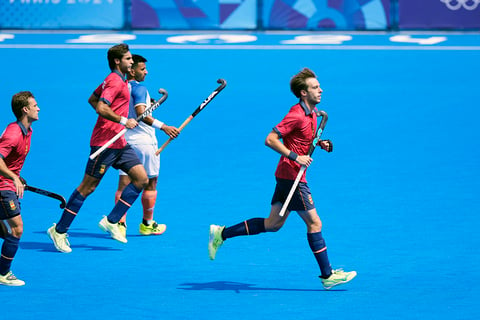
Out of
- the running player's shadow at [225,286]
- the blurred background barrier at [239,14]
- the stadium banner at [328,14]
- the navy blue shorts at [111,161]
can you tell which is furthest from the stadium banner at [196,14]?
the running player's shadow at [225,286]

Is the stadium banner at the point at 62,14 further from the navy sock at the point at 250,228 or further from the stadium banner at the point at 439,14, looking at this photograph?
the navy sock at the point at 250,228

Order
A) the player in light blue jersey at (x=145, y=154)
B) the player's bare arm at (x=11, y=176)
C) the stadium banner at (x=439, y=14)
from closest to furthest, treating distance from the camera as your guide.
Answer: the player's bare arm at (x=11, y=176)
the player in light blue jersey at (x=145, y=154)
the stadium banner at (x=439, y=14)

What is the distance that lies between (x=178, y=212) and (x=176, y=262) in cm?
223

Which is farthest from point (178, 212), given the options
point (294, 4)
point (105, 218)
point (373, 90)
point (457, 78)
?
point (294, 4)

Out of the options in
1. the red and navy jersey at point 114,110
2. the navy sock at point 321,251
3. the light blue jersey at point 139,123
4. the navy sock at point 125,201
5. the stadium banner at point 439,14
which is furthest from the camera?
the stadium banner at point 439,14

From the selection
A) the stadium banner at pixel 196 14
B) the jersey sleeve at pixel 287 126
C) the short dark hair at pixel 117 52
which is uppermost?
the stadium banner at pixel 196 14

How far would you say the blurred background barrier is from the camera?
22000 mm

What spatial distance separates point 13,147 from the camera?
958cm

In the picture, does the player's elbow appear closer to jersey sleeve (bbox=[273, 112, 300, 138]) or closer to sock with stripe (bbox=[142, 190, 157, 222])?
jersey sleeve (bbox=[273, 112, 300, 138])

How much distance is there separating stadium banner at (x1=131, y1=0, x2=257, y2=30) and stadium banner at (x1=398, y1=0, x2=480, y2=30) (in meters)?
3.19

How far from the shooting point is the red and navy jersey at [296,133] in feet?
31.6

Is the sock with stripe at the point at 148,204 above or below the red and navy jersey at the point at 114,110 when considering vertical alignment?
below

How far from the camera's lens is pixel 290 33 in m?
22.4

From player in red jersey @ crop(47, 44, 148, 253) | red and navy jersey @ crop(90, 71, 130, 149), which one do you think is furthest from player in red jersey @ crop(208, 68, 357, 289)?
red and navy jersey @ crop(90, 71, 130, 149)
